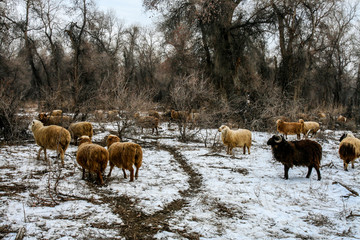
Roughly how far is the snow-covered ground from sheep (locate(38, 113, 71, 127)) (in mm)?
3822

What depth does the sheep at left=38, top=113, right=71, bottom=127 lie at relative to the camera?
39.4 feet

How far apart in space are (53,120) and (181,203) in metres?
9.45

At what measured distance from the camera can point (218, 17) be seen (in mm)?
17953

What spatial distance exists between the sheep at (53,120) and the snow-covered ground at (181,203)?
3.82 m

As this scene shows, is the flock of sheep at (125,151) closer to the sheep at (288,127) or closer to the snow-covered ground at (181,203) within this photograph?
the snow-covered ground at (181,203)

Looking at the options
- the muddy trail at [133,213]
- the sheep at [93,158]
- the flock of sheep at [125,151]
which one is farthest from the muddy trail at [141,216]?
the flock of sheep at [125,151]

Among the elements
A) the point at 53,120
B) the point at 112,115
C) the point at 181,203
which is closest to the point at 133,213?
the point at 181,203

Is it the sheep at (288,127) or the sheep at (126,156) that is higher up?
the sheep at (288,127)

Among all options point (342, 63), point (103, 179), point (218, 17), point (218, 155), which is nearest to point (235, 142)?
point (218, 155)

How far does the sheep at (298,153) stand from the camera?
22.4 ft

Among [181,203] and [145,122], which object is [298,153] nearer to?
[181,203]

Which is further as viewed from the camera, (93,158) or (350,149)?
(350,149)

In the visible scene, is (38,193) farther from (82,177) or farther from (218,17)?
(218,17)

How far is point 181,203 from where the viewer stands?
5.38 metres
